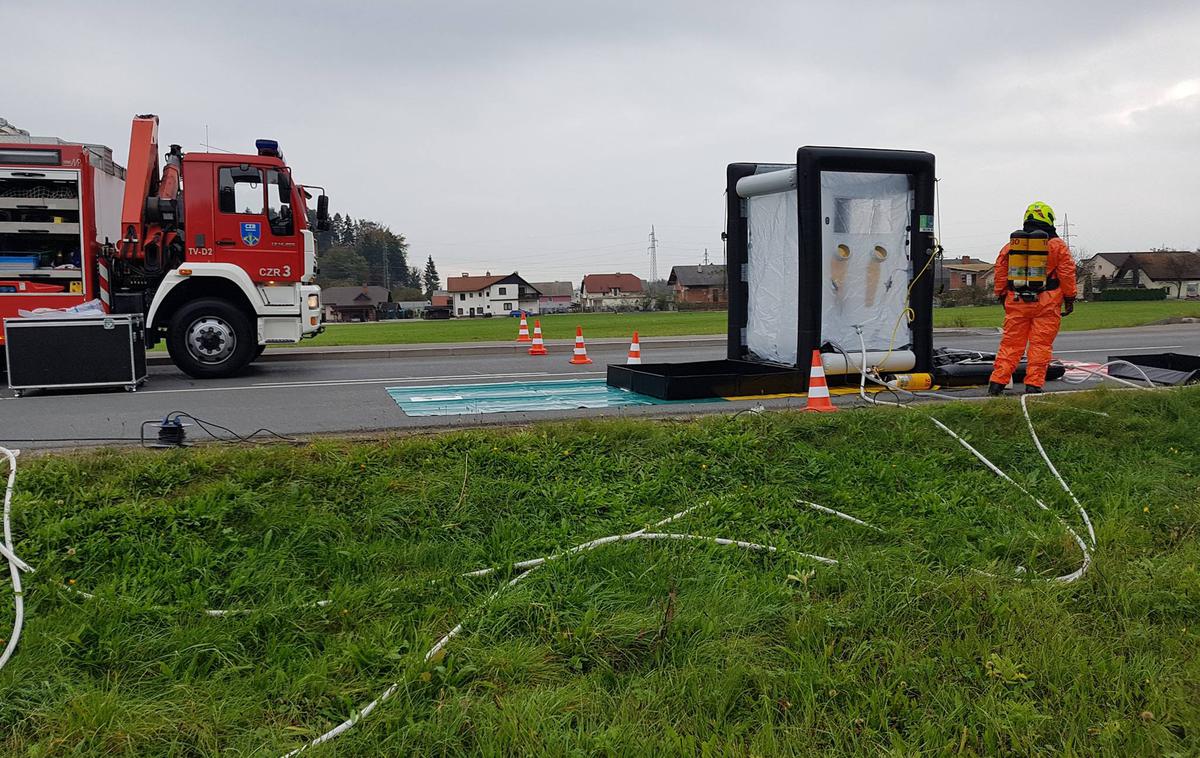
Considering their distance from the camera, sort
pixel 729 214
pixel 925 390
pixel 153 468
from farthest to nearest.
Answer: pixel 729 214
pixel 925 390
pixel 153 468

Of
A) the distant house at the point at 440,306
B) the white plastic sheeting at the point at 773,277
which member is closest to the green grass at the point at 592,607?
the white plastic sheeting at the point at 773,277

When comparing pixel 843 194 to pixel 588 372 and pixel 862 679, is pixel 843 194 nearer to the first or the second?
pixel 588 372

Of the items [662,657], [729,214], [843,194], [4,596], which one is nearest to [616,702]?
[662,657]

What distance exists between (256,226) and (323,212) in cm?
99

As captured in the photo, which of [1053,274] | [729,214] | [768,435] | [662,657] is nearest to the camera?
[662,657]

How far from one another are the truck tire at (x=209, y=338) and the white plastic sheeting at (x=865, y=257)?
24.7 feet

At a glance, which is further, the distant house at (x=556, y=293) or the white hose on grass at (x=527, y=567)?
the distant house at (x=556, y=293)

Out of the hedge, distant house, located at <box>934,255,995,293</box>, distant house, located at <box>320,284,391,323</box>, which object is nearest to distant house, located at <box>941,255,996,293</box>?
distant house, located at <box>934,255,995,293</box>

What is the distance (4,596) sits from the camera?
3406 mm

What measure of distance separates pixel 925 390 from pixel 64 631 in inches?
313

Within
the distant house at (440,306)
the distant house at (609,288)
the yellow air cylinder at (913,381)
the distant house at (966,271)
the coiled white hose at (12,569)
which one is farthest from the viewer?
the distant house at (609,288)

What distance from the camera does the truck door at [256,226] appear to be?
10914mm

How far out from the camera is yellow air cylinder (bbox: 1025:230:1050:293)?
7.89m

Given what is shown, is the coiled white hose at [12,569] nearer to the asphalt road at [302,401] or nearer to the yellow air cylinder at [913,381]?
the asphalt road at [302,401]
